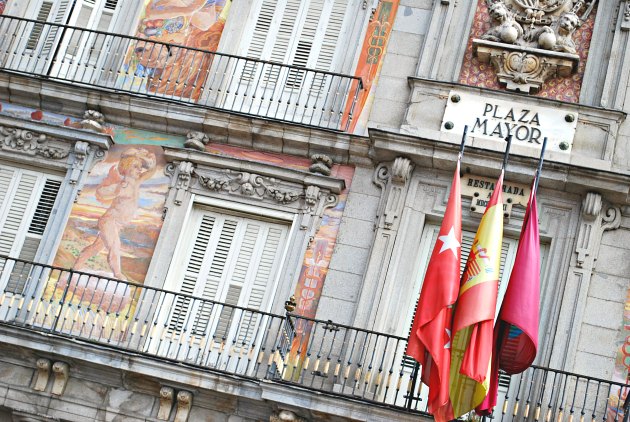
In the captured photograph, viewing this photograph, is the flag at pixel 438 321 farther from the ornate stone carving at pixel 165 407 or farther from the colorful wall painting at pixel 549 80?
the ornate stone carving at pixel 165 407

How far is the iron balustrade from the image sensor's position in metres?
15.2

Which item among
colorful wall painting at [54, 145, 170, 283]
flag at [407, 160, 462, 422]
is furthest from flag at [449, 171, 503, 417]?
colorful wall painting at [54, 145, 170, 283]

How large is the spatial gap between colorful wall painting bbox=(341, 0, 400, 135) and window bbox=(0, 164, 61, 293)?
3.80 m

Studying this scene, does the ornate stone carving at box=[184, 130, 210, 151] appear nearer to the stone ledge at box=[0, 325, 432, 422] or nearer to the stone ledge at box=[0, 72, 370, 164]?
the stone ledge at box=[0, 72, 370, 164]

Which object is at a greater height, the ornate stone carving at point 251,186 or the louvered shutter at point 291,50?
the louvered shutter at point 291,50

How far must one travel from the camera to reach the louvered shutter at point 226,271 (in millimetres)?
16297

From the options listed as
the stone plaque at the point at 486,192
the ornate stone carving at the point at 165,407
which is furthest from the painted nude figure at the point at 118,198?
the stone plaque at the point at 486,192

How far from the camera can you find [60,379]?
51.5ft

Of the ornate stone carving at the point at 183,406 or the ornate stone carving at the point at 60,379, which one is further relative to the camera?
the ornate stone carving at the point at 60,379

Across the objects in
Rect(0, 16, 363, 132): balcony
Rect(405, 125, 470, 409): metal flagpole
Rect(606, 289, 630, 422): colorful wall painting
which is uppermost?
Rect(0, 16, 363, 132): balcony

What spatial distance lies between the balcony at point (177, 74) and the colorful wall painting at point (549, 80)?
55.5 inches

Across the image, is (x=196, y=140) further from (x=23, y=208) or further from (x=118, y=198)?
(x=23, y=208)

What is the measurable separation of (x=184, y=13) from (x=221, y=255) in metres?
3.52

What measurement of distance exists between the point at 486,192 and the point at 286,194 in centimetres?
240
